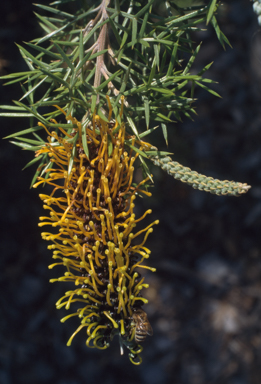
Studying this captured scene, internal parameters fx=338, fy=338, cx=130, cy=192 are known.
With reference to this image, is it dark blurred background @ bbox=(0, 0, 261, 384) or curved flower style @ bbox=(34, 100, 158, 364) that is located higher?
curved flower style @ bbox=(34, 100, 158, 364)

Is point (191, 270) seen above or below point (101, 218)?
below

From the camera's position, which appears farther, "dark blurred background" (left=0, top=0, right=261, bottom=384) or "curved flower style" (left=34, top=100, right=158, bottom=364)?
"dark blurred background" (left=0, top=0, right=261, bottom=384)

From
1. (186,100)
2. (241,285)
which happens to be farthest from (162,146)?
(241,285)

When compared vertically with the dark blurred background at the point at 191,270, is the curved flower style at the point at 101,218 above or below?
above

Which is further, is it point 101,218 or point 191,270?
point 191,270

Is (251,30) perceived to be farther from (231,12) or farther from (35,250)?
(35,250)
